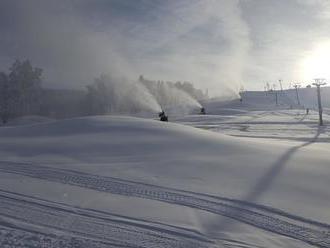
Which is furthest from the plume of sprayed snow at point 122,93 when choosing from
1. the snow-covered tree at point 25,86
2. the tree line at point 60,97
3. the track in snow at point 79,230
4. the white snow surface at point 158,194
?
the track in snow at point 79,230

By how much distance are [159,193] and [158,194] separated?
0.07 metres

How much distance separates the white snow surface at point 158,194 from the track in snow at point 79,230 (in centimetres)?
2

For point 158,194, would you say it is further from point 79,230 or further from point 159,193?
point 79,230

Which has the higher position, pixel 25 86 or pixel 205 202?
pixel 25 86

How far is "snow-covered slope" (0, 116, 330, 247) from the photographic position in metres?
6.56

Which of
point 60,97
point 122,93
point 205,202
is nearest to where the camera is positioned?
point 205,202

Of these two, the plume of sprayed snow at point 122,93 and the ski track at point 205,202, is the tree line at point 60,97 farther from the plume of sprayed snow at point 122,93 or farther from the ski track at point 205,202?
the ski track at point 205,202

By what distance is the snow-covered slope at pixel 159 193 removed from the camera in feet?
21.5

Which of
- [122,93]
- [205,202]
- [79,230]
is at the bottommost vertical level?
[205,202]

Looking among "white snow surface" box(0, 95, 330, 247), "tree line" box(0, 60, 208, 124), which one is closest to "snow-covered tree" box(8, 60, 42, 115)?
"tree line" box(0, 60, 208, 124)

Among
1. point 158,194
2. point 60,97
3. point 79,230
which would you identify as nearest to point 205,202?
point 158,194

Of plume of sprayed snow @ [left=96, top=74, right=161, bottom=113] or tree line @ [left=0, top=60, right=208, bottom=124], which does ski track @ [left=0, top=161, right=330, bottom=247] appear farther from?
plume of sprayed snow @ [left=96, top=74, right=161, bottom=113]

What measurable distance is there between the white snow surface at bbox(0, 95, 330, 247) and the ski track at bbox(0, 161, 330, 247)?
0.06 ft

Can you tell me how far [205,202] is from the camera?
27.1ft
